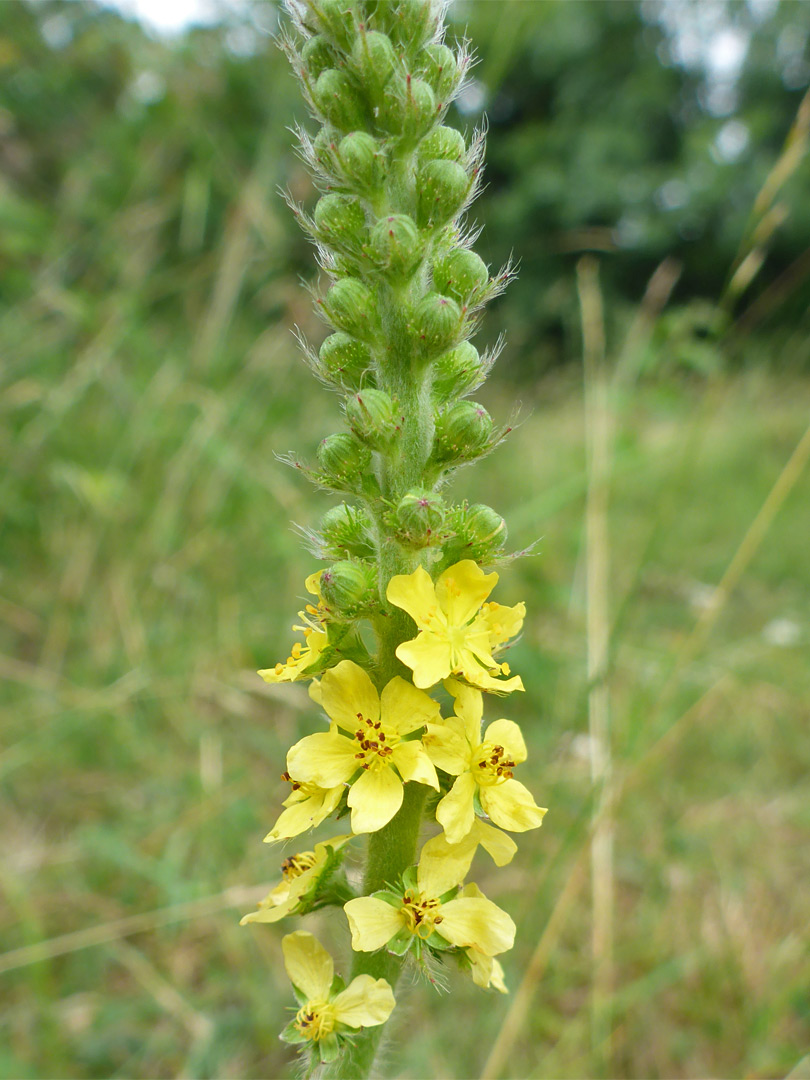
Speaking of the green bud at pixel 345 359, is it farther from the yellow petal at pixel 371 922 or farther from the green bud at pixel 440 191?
the yellow petal at pixel 371 922

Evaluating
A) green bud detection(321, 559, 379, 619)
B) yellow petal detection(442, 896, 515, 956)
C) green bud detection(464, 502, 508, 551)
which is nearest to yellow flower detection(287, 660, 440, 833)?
green bud detection(321, 559, 379, 619)

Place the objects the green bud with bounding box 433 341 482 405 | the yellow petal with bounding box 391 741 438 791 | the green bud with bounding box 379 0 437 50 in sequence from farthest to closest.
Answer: the green bud with bounding box 433 341 482 405, the green bud with bounding box 379 0 437 50, the yellow petal with bounding box 391 741 438 791

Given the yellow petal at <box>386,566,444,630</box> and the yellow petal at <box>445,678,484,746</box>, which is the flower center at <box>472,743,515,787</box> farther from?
the yellow petal at <box>386,566,444,630</box>

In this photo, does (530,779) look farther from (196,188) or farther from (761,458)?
(761,458)

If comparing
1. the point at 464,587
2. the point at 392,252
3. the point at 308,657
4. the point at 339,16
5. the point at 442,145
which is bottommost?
the point at 308,657

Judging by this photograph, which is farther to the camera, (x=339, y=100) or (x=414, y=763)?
(x=339, y=100)

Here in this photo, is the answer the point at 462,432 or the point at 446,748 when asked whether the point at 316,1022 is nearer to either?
the point at 446,748

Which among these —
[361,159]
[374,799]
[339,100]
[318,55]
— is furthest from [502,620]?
[318,55]
